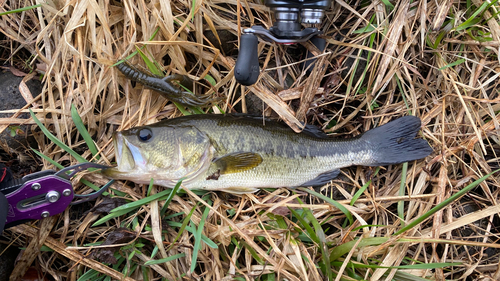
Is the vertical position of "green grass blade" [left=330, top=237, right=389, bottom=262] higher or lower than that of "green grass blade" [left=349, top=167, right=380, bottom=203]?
lower

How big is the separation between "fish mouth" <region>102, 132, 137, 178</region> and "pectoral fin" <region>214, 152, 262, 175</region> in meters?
0.67

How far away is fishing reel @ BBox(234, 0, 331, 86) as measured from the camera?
2.32m

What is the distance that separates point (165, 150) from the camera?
2.42m

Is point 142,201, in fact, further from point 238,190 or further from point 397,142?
point 397,142

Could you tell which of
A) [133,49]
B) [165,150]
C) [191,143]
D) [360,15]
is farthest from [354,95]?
[133,49]

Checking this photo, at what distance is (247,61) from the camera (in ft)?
7.59

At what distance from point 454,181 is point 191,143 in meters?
2.39

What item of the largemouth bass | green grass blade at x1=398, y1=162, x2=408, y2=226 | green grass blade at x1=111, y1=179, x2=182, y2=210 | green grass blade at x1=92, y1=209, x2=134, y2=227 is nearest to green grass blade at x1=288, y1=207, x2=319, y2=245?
the largemouth bass

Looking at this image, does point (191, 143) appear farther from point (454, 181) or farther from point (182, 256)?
point (454, 181)

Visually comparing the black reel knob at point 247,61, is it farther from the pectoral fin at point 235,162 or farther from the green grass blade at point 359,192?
the green grass blade at point 359,192

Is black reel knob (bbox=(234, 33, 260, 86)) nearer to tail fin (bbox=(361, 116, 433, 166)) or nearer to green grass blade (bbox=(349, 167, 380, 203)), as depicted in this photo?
tail fin (bbox=(361, 116, 433, 166))

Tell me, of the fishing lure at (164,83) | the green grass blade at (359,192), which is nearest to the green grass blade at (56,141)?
the fishing lure at (164,83)

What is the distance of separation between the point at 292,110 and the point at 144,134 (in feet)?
4.27

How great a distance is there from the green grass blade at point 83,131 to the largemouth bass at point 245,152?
0.44 m
